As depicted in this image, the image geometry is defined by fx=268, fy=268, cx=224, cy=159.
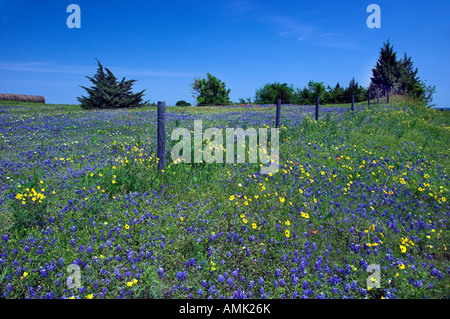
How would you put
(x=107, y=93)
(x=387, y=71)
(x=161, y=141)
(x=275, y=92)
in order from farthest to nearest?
(x=275, y=92) → (x=387, y=71) → (x=107, y=93) → (x=161, y=141)

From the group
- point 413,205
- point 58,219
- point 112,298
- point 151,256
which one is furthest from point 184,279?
point 413,205

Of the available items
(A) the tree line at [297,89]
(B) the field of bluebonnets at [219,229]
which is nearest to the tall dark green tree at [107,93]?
(A) the tree line at [297,89]

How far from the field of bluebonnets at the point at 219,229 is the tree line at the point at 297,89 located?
18.8 metres

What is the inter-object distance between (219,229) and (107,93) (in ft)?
101

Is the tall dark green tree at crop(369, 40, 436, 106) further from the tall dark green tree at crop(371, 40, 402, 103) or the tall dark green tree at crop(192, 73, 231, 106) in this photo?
the tall dark green tree at crop(192, 73, 231, 106)

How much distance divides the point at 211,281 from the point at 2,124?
16.6m

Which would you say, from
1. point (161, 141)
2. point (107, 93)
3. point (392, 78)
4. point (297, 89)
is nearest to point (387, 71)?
point (392, 78)

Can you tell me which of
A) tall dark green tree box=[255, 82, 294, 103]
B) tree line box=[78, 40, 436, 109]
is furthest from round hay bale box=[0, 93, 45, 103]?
tall dark green tree box=[255, 82, 294, 103]

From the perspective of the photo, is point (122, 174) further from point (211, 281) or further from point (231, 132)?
point (231, 132)

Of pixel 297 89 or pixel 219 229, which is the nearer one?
pixel 219 229

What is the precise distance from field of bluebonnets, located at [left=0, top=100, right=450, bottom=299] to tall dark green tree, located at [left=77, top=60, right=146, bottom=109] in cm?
2508

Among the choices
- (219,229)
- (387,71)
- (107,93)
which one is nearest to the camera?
(219,229)

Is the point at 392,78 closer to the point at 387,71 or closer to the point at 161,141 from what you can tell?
the point at 387,71

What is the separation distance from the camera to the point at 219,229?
4555 mm
